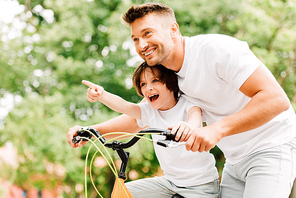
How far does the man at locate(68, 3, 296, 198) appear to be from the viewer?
1250 millimetres

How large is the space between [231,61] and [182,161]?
58cm

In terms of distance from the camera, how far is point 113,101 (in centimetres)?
173

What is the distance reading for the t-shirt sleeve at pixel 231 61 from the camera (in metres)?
1.34

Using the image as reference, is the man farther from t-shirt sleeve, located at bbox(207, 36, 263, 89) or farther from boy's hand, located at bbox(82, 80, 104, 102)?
boy's hand, located at bbox(82, 80, 104, 102)

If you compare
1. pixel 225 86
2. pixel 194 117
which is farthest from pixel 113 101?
pixel 225 86

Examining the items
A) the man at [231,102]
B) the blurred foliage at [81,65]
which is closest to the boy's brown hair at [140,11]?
the man at [231,102]

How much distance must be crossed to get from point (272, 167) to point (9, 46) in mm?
6450

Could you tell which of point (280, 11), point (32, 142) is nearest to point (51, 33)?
point (32, 142)

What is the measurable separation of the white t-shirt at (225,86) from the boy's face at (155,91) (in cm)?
11

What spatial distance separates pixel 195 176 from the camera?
5.43 ft

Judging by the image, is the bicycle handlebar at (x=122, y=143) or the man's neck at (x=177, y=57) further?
the man's neck at (x=177, y=57)

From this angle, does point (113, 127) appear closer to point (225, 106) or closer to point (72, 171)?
point (225, 106)

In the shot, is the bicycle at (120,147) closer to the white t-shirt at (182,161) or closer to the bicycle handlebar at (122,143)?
the bicycle handlebar at (122,143)

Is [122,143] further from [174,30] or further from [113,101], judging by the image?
[174,30]
